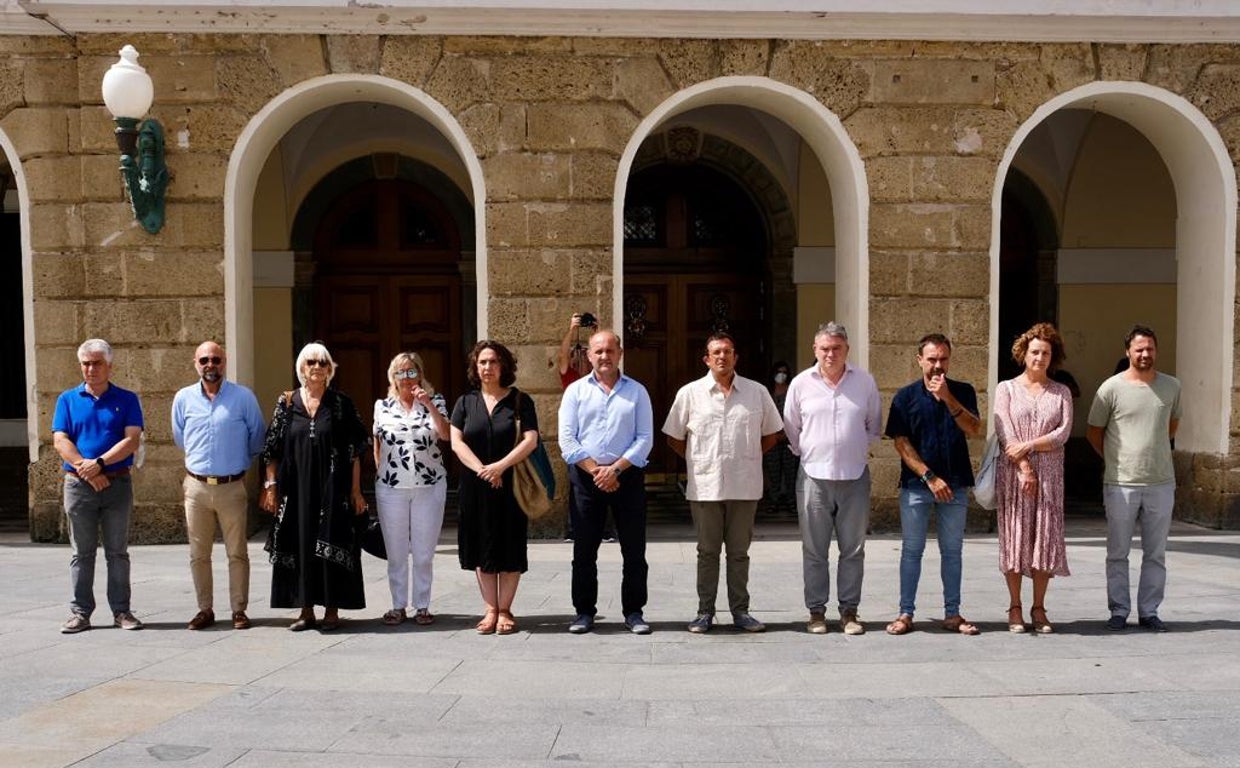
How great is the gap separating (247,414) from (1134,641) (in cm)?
470

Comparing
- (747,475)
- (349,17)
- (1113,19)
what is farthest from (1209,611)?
(349,17)

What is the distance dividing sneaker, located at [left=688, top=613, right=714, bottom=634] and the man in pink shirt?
0.52m

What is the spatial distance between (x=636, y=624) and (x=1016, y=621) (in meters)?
1.96

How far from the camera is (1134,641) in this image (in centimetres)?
637

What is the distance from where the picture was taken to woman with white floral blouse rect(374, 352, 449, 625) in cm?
679

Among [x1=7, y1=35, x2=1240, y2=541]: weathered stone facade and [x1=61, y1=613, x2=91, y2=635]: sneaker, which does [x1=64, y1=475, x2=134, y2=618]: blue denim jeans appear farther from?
[x1=7, y1=35, x2=1240, y2=541]: weathered stone facade

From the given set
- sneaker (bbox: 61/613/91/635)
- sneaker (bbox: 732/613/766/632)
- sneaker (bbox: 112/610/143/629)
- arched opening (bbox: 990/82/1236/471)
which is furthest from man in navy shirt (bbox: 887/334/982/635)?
arched opening (bbox: 990/82/1236/471)

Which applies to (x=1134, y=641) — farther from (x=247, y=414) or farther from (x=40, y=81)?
(x=40, y=81)

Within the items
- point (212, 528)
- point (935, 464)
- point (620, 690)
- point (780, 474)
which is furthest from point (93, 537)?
point (780, 474)

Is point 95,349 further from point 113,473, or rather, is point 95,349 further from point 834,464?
point 834,464

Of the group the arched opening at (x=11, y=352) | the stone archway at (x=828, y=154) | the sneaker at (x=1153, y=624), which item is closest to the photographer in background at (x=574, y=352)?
the stone archway at (x=828, y=154)

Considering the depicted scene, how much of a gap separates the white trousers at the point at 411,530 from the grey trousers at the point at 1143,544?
3.58m

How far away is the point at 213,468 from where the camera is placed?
22.0 feet

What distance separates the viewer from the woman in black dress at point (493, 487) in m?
6.59
